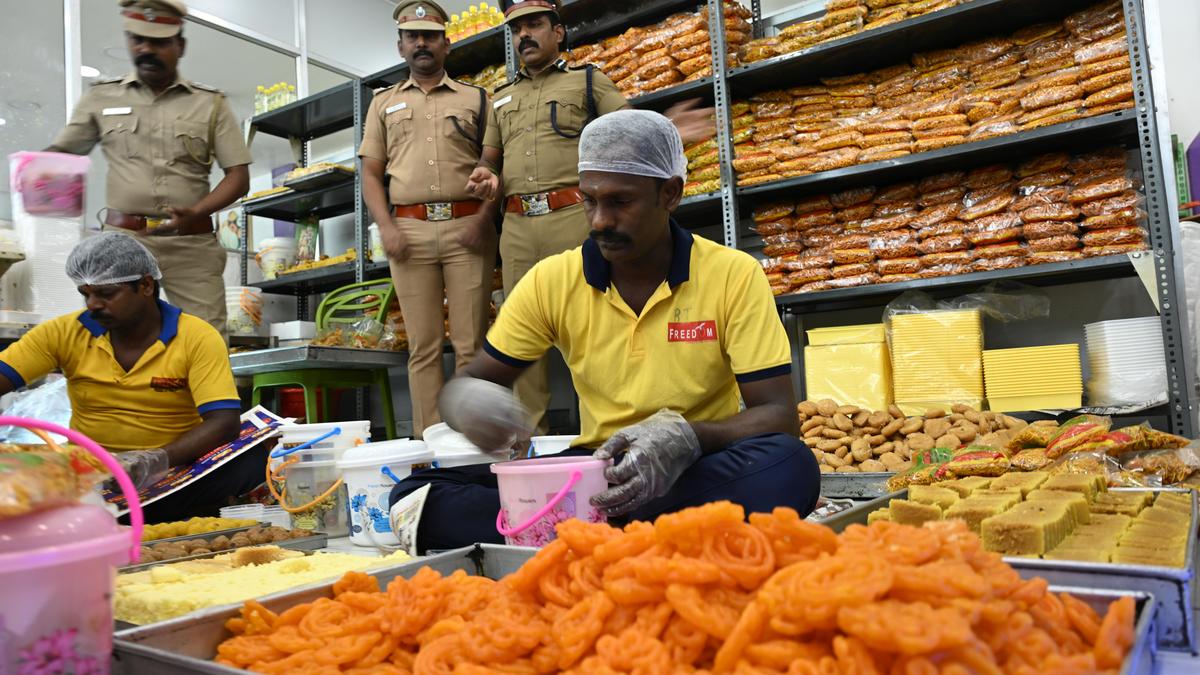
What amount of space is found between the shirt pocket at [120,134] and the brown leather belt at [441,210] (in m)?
1.23

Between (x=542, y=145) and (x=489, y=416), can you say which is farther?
(x=542, y=145)

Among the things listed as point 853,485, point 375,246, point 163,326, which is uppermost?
point 375,246

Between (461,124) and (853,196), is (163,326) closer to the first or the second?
(461,124)

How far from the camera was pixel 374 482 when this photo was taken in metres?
2.12

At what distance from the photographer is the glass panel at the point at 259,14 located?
7.07m

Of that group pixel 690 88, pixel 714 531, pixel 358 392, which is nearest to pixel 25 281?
pixel 358 392

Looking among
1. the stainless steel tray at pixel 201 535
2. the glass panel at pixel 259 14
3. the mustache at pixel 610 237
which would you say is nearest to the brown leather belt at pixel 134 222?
the stainless steel tray at pixel 201 535

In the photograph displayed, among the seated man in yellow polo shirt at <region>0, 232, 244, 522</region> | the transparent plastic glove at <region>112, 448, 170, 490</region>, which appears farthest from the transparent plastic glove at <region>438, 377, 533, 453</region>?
the seated man in yellow polo shirt at <region>0, 232, 244, 522</region>

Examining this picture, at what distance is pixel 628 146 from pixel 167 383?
1.92 metres

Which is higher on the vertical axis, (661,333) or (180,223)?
(180,223)

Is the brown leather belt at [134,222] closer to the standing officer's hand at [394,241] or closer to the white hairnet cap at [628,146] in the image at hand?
the standing officer's hand at [394,241]

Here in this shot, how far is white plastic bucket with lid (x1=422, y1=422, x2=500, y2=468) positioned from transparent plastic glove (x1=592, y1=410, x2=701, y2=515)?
29.1 inches

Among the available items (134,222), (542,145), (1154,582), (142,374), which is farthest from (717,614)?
(134,222)

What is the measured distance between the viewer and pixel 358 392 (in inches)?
247
